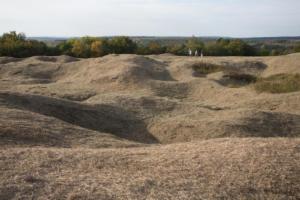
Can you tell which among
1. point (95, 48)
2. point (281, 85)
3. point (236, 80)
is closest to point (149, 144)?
point (281, 85)

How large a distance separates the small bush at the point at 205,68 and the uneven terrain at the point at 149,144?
149 inches

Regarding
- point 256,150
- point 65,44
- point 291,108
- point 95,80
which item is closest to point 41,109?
point 256,150

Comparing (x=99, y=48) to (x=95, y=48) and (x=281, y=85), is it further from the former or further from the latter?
(x=281, y=85)

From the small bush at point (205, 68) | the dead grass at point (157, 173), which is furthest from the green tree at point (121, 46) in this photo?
the dead grass at point (157, 173)

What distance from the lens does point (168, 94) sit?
64.5ft

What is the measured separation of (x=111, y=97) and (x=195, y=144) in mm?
8075

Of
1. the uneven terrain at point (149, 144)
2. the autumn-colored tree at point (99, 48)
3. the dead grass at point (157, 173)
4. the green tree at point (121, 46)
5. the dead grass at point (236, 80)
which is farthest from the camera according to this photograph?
the green tree at point (121, 46)

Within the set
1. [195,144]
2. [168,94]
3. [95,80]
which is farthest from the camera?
[95,80]

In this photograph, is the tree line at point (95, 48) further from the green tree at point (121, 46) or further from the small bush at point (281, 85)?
A: the small bush at point (281, 85)

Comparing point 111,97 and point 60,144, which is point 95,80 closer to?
point 111,97

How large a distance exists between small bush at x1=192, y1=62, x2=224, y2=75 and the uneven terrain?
3776mm

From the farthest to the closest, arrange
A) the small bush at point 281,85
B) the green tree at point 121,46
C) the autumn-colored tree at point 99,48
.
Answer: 1. the green tree at point 121,46
2. the autumn-colored tree at point 99,48
3. the small bush at point 281,85

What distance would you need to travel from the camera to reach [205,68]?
26234mm

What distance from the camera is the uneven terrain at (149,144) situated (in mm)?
6199
